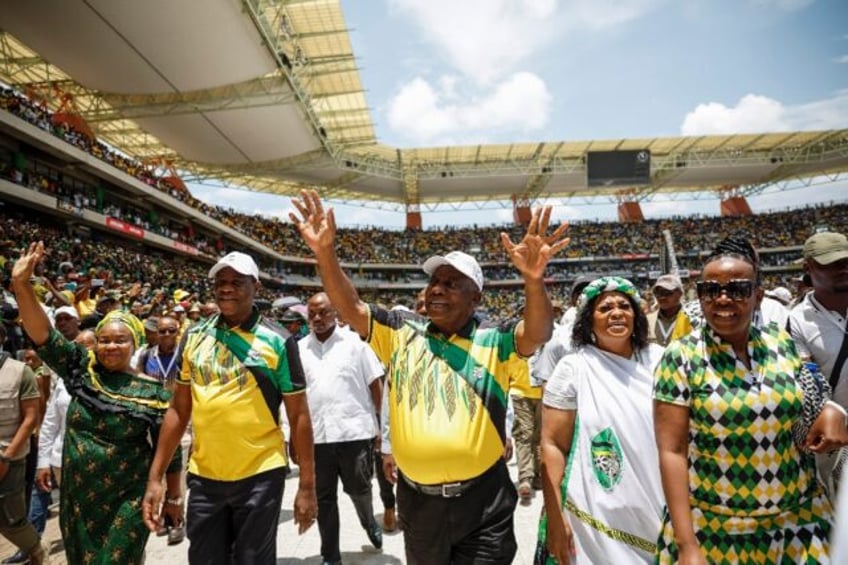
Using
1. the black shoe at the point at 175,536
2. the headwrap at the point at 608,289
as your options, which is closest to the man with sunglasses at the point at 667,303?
the headwrap at the point at 608,289

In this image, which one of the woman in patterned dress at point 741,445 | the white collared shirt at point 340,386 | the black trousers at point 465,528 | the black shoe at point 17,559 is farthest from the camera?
the white collared shirt at point 340,386

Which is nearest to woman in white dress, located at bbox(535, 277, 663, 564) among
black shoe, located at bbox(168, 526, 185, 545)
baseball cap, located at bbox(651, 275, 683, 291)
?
baseball cap, located at bbox(651, 275, 683, 291)

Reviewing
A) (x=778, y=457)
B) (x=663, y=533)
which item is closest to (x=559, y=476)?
(x=663, y=533)

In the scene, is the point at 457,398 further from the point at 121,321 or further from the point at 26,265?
the point at 26,265

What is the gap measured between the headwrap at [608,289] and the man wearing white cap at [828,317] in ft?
3.30

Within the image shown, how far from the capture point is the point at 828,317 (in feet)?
8.31

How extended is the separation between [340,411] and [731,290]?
2879 mm

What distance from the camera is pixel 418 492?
2121mm

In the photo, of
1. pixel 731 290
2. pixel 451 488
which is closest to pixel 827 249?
pixel 731 290

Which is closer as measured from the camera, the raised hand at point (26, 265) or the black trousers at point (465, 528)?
Answer: the black trousers at point (465, 528)

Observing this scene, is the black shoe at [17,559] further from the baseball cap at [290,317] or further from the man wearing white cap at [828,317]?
the man wearing white cap at [828,317]

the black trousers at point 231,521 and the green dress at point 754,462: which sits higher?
the green dress at point 754,462

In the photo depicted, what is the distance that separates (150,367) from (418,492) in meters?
4.04

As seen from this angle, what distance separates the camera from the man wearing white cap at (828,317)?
2447 millimetres
